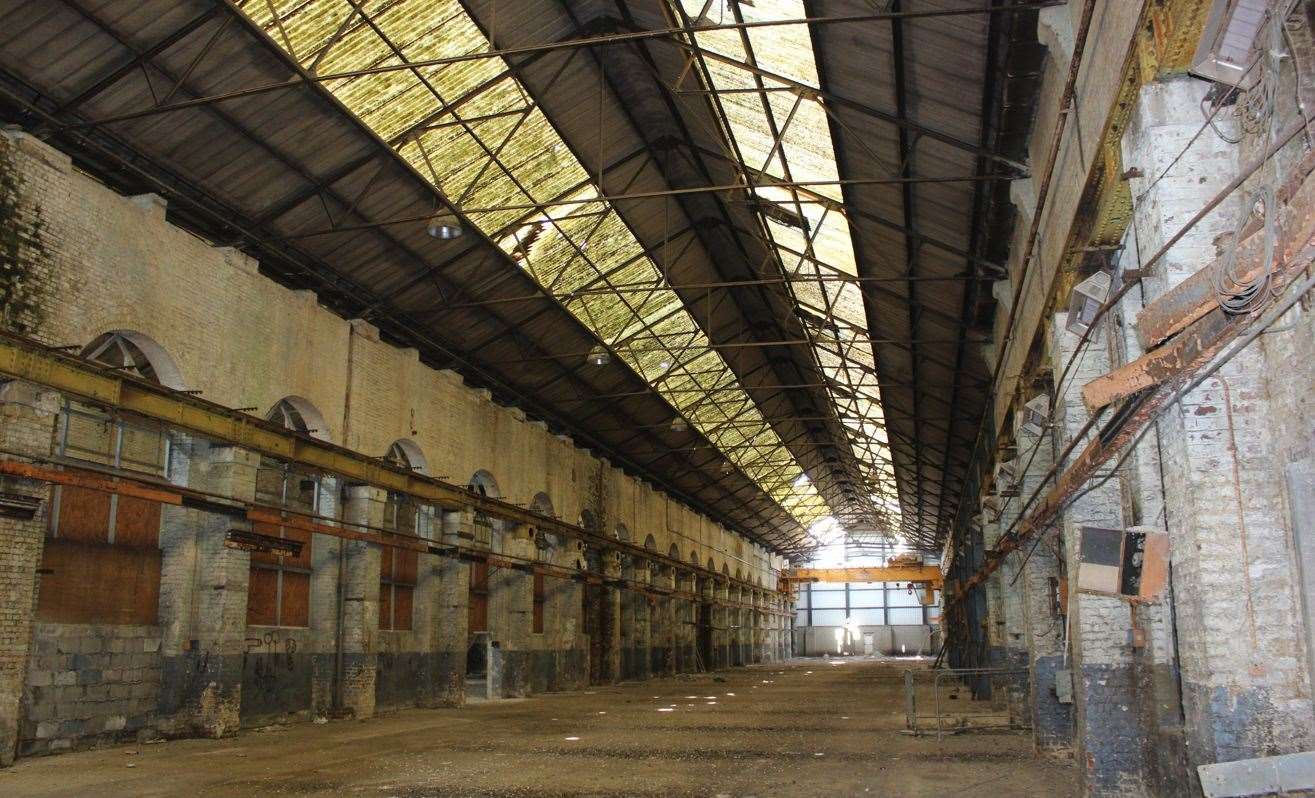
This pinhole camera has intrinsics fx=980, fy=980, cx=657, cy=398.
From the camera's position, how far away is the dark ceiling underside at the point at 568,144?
11875mm

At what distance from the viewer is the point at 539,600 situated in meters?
28.2

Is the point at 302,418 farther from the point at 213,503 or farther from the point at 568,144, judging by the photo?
the point at 568,144

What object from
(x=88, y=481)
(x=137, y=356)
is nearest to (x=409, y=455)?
(x=137, y=356)

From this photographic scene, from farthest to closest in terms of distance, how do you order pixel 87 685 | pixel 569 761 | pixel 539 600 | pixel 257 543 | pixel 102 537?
1. pixel 539 600
2. pixel 257 543
3. pixel 102 537
4. pixel 87 685
5. pixel 569 761

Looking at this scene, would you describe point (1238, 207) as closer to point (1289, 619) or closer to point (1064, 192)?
point (1289, 619)

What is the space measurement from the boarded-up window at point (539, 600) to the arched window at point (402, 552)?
21.2 feet

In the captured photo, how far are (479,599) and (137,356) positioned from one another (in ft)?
39.8

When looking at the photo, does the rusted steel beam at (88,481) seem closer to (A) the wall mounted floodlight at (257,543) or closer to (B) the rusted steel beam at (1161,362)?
(A) the wall mounted floodlight at (257,543)

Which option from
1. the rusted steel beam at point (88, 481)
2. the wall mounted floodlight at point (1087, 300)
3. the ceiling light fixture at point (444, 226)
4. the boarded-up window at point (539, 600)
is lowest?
the boarded-up window at point (539, 600)

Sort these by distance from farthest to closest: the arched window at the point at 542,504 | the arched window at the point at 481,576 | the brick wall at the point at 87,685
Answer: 1. the arched window at the point at 542,504
2. the arched window at the point at 481,576
3. the brick wall at the point at 87,685

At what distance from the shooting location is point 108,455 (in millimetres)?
14016

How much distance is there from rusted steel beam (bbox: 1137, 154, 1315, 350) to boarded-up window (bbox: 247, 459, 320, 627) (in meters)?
14.1

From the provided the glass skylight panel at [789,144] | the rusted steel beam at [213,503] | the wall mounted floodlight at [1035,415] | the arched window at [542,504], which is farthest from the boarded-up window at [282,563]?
the wall mounted floodlight at [1035,415]

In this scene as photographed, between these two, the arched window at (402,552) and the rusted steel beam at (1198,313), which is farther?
the arched window at (402,552)
